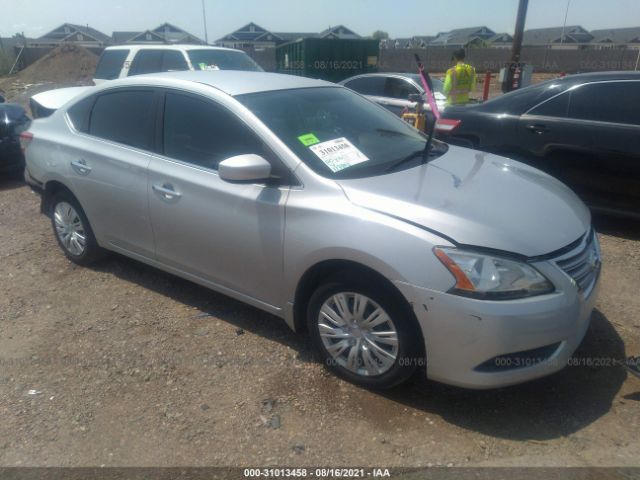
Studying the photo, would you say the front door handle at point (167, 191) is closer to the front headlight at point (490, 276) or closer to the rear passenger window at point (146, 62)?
the front headlight at point (490, 276)

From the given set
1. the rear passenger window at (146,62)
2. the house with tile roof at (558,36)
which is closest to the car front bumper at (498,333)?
the rear passenger window at (146,62)

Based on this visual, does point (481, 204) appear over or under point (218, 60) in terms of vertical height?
under

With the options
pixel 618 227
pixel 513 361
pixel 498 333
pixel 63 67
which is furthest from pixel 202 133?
pixel 63 67

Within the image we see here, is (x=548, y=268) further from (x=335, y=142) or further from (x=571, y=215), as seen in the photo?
(x=335, y=142)

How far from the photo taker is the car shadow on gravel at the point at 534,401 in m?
2.58

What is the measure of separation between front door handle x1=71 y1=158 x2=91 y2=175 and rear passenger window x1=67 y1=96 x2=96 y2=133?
266mm

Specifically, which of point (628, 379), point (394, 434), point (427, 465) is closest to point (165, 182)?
point (394, 434)

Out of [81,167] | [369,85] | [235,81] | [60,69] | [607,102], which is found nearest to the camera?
[235,81]

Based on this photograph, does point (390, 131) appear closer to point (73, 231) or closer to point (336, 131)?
point (336, 131)

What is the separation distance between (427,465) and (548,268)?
108 cm

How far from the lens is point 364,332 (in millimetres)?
2754

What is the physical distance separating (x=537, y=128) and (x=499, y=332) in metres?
3.48

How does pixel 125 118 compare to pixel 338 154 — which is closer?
pixel 338 154

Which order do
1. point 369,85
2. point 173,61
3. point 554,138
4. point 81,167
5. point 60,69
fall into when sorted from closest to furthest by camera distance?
1. point 81,167
2. point 554,138
3. point 173,61
4. point 369,85
5. point 60,69
